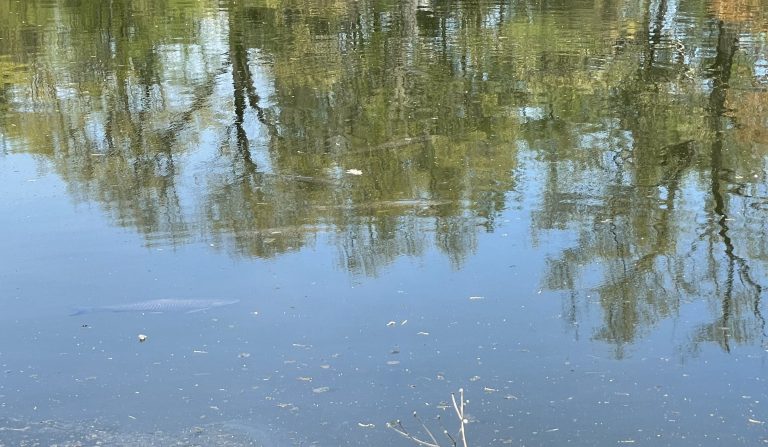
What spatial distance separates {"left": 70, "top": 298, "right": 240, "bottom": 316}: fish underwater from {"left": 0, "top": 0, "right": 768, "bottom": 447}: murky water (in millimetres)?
76

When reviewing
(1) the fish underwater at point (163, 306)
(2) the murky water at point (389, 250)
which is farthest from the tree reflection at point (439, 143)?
(1) the fish underwater at point (163, 306)

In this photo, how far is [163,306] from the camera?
6.41 metres

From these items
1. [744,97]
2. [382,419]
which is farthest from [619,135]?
[382,419]

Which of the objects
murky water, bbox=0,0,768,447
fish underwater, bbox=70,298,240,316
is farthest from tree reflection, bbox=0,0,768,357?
fish underwater, bbox=70,298,240,316

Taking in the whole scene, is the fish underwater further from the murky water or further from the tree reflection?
the tree reflection

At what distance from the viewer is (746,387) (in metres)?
5.24

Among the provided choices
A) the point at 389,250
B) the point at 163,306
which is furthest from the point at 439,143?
the point at 163,306

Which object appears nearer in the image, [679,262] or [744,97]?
[679,262]

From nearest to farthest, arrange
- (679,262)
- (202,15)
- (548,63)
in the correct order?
(679,262)
(548,63)
(202,15)

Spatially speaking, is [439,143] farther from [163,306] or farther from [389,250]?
[163,306]

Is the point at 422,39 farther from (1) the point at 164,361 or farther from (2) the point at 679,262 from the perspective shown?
(1) the point at 164,361

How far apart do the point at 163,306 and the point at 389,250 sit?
6.03ft

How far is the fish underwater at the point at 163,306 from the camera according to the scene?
20.9ft

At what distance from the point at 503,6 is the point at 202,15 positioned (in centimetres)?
714
